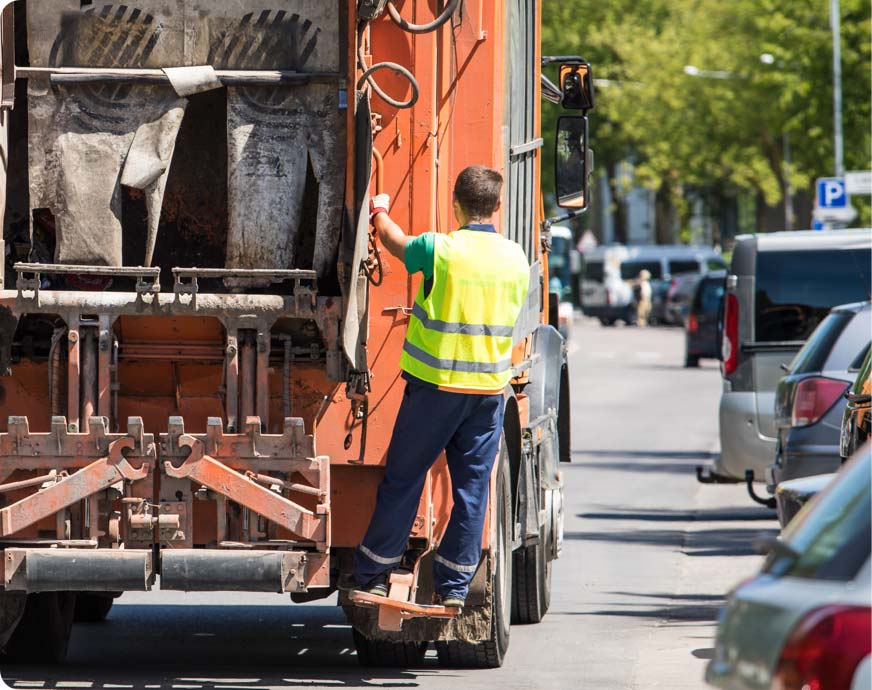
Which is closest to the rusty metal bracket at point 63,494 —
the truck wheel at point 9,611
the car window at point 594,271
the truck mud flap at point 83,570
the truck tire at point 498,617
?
the truck mud flap at point 83,570

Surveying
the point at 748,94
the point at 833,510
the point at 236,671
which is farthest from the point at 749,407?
the point at 748,94

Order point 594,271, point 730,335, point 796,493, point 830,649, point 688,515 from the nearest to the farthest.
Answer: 1. point 830,649
2. point 796,493
3. point 730,335
4. point 688,515
5. point 594,271

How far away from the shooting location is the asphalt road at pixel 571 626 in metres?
8.45

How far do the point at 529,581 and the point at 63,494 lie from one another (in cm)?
325

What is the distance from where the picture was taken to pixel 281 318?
308 inches

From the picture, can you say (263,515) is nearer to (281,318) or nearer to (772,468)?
(281,318)

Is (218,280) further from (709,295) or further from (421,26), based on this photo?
(709,295)

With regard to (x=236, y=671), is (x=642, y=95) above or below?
above

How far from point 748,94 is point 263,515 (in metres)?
53.3

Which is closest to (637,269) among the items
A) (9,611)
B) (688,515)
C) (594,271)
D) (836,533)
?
(594,271)

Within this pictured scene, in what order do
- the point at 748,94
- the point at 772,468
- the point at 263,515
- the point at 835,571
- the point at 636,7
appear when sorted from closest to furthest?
the point at 835,571, the point at 263,515, the point at 772,468, the point at 748,94, the point at 636,7

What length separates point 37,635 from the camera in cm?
880

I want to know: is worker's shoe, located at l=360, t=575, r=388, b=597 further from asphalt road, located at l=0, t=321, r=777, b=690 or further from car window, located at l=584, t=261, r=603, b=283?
car window, located at l=584, t=261, r=603, b=283

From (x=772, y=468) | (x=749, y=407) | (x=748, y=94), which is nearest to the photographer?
(x=772, y=468)
